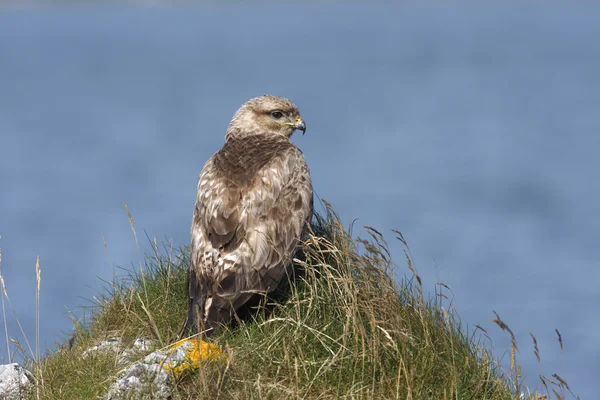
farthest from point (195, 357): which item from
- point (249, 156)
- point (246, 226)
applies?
point (249, 156)

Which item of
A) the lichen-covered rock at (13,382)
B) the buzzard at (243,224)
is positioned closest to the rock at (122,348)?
the buzzard at (243,224)

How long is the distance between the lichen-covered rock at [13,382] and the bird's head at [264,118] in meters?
3.57

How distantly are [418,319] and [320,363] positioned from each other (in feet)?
3.82

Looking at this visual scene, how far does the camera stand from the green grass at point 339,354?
6.67 meters

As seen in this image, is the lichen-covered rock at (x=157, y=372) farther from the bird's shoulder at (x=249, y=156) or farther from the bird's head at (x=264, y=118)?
the bird's head at (x=264, y=118)

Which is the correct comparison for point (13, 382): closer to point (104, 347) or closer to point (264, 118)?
point (104, 347)

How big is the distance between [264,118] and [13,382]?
13.1 ft

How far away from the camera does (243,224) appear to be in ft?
27.5

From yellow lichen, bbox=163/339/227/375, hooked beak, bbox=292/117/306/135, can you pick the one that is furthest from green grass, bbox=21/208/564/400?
hooked beak, bbox=292/117/306/135

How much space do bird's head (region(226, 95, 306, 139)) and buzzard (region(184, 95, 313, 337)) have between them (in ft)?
0.89

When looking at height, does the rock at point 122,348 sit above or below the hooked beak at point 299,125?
below

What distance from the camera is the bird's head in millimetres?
9555

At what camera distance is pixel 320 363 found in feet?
23.2

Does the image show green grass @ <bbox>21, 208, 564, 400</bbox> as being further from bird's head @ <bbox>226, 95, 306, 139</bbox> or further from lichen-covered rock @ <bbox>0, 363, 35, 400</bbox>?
bird's head @ <bbox>226, 95, 306, 139</bbox>
